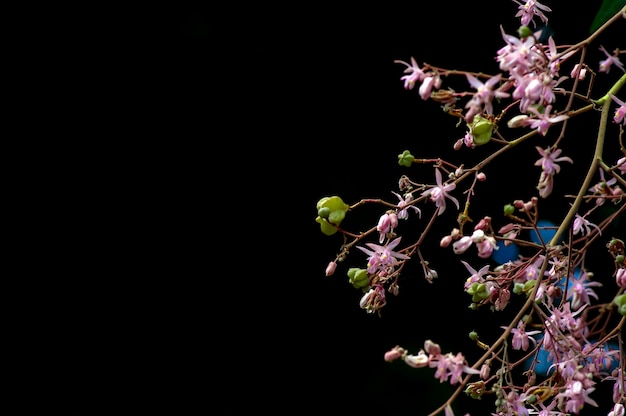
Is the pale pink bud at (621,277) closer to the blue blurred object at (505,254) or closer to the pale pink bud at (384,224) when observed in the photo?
the pale pink bud at (384,224)

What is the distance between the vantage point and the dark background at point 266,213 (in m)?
1.74

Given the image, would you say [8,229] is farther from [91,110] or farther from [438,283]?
[438,283]

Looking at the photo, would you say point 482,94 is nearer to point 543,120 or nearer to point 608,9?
point 543,120

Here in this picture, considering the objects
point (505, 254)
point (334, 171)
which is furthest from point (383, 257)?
point (505, 254)

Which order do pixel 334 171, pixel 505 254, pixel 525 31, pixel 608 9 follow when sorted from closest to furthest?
pixel 525 31, pixel 608 9, pixel 334 171, pixel 505 254

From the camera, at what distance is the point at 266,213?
1831mm

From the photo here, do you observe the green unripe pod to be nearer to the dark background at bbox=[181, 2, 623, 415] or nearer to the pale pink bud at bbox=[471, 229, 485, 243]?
the pale pink bud at bbox=[471, 229, 485, 243]

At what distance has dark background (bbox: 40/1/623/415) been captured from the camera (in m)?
1.74

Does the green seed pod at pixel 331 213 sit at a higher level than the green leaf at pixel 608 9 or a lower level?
lower

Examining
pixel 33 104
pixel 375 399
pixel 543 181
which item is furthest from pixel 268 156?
pixel 543 181

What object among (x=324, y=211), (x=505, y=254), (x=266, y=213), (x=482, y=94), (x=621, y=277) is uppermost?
(x=482, y=94)

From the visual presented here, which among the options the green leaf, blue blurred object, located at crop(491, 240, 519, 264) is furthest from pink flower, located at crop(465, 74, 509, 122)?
blue blurred object, located at crop(491, 240, 519, 264)

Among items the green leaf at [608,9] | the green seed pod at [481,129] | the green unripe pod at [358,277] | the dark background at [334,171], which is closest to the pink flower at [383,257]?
the green unripe pod at [358,277]

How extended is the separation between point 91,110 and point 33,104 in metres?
0.12
